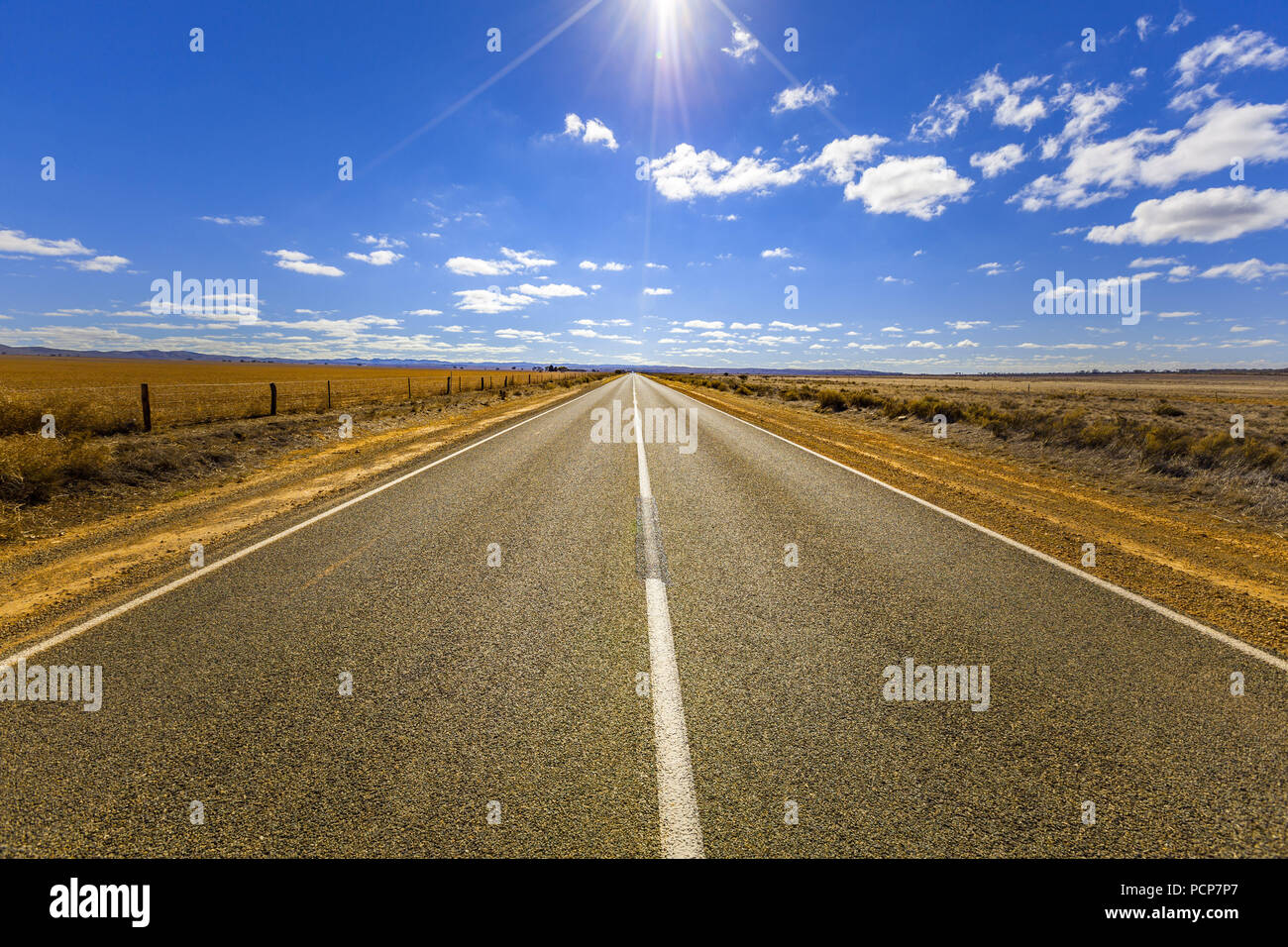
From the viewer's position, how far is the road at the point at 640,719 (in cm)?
233

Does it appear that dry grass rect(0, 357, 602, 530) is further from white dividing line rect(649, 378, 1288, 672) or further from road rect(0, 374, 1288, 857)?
white dividing line rect(649, 378, 1288, 672)

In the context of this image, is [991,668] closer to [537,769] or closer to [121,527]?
[537,769]

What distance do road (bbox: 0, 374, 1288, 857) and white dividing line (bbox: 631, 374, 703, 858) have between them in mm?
16

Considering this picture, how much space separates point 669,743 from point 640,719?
247mm

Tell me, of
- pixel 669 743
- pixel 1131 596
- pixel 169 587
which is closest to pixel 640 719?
pixel 669 743

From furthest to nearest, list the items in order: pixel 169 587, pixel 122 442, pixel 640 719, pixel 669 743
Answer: pixel 122 442 → pixel 169 587 → pixel 640 719 → pixel 669 743

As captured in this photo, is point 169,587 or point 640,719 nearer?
point 640,719

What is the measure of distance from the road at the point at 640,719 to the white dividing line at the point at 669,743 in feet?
0.05

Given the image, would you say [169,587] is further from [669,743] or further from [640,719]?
[669,743]

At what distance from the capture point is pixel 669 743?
2863mm

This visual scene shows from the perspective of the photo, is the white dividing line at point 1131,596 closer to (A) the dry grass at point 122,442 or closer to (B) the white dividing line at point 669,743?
(B) the white dividing line at point 669,743

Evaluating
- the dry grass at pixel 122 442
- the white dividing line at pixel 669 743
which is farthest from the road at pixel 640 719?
the dry grass at pixel 122 442
